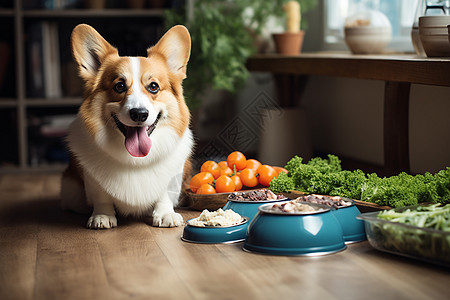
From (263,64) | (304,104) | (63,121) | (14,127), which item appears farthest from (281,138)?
(14,127)

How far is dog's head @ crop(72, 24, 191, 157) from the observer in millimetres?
2121

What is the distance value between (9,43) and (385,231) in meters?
3.17

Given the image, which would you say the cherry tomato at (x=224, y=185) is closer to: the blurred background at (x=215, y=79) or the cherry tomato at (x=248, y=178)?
the cherry tomato at (x=248, y=178)

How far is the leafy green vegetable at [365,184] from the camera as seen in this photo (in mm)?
2062

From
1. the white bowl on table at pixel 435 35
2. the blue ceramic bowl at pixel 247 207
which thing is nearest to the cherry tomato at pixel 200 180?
the blue ceramic bowl at pixel 247 207

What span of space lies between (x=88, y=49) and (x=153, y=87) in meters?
0.30

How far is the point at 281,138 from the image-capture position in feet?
12.3

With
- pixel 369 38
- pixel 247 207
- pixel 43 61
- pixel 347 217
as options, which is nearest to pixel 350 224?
pixel 347 217

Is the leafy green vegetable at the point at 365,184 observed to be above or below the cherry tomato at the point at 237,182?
above

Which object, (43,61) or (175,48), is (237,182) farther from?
(43,61)

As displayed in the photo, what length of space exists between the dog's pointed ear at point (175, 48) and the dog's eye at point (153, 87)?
15 centimetres

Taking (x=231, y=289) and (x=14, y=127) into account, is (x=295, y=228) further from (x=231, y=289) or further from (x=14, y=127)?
(x=14, y=127)

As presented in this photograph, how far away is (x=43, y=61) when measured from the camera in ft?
13.1

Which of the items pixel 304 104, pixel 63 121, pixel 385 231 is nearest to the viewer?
pixel 385 231
